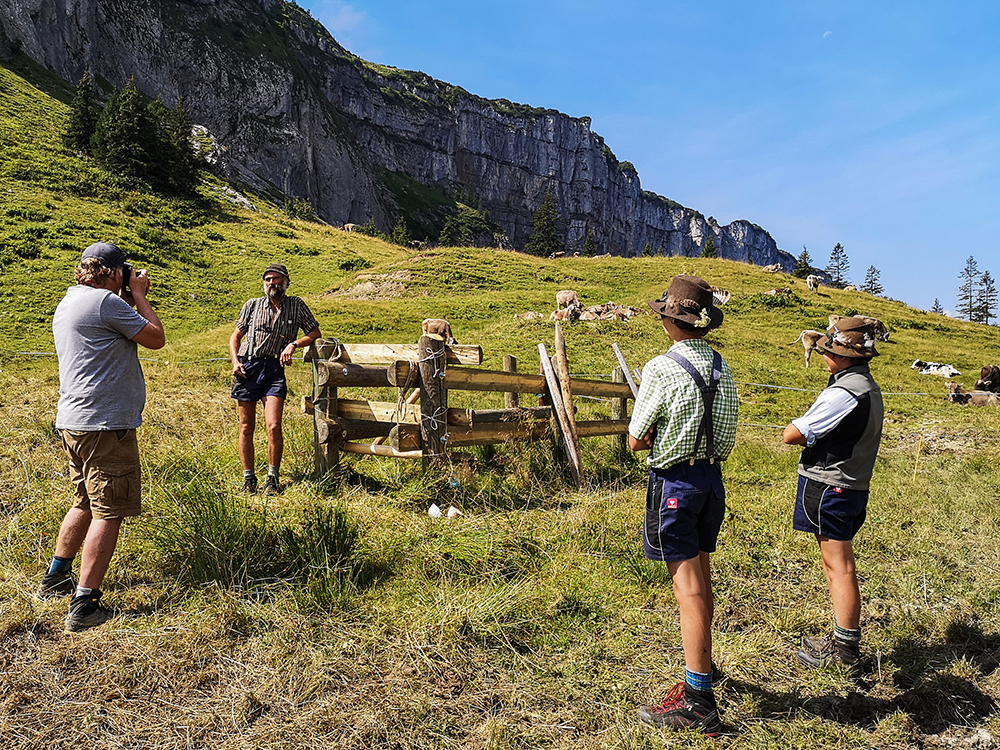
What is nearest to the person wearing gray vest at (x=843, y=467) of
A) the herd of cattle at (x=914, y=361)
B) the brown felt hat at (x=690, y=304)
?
the brown felt hat at (x=690, y=304)

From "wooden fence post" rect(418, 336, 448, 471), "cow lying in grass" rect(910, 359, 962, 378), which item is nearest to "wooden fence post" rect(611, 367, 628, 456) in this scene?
"wooden fence post" rect(418, 336, 448, 471)

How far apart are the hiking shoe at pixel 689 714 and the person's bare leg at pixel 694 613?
0.43 ft

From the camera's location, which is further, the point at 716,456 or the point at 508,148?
the point at 508,148

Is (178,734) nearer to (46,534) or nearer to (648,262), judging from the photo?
(46,534)

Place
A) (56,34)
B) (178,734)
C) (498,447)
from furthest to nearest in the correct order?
1. (56,34)
2. (498,447)
3. (178,734)

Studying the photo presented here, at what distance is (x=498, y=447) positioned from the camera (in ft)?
23.7

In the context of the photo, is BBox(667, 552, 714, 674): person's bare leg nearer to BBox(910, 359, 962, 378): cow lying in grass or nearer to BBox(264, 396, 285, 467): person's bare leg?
BBox(264, 396, 285, 467): person's bare leg

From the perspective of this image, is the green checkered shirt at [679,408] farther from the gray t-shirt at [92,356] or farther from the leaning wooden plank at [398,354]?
the gray t-shirt at [92,356]

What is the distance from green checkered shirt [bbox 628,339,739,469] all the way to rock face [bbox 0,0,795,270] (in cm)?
5165

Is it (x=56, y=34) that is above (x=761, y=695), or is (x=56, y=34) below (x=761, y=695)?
above

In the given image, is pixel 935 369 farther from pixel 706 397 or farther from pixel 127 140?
pixel 127 140

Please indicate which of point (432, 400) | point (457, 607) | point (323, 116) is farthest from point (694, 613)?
point (323, 116)

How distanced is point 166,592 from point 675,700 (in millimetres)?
3243

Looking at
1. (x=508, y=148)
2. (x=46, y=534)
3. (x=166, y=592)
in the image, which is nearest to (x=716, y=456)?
(x=166, y=592)
